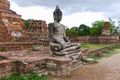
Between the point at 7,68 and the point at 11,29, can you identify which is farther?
the point at 11,29

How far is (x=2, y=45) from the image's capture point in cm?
945

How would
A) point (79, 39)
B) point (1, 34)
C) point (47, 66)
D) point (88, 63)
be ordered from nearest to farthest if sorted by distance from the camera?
point (47, 66) → point (88, 63) → point (1, 34) → point (79, 39)

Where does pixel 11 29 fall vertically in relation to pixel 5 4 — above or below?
below

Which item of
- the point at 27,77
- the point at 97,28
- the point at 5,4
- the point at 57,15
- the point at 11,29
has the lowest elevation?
the point at 27,77

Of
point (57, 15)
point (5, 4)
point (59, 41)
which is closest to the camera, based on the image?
point (59, 41)

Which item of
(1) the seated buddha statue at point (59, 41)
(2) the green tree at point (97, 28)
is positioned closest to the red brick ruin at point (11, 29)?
(1) the seated buddha statue at point (59, 41)

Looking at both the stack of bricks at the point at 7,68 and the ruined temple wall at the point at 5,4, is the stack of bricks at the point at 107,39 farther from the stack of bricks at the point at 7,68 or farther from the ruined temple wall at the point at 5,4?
the stack of bricks at the point at 7,68

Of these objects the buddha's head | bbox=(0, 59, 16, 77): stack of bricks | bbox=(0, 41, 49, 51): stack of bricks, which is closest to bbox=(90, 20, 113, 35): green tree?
bbox=(0, 41, 49, 51): stack of bricks

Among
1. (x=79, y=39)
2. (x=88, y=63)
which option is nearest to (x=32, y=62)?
(x=88, y=63)

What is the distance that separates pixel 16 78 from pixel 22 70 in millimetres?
394

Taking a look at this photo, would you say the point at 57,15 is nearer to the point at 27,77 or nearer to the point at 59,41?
the point at 59,41

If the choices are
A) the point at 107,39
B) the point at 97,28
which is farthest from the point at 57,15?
the point at 97,28

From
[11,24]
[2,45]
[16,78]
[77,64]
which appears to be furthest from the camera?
[11,24]

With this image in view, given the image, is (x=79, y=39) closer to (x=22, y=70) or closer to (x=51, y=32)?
(x=51, y=32)
